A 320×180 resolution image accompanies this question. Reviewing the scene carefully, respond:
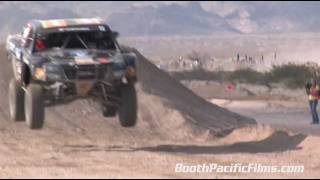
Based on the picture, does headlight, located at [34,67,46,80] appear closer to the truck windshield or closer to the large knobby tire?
the truck windshield

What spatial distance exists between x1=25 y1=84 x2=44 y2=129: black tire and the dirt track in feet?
2.47

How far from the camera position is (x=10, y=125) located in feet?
66.3

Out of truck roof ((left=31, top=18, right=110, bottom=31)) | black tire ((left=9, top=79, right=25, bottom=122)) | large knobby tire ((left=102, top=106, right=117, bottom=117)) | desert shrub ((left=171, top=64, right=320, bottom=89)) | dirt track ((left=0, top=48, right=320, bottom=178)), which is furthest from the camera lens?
desert shrub ((left=171, top=64, right=320, bottom=89))

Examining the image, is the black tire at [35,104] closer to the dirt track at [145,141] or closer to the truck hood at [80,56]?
the truck hood at [80,56]

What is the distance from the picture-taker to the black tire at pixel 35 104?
15.7 meters

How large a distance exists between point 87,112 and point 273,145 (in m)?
4.86

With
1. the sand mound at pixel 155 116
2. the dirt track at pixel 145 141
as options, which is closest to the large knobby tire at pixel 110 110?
the dirt track at pixel 145 141

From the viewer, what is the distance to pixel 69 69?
1535 cm

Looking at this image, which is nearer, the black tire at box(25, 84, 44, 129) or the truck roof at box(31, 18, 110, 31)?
the black tire at box(25, 84, 44, 129)

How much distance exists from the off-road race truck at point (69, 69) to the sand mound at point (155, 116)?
149 inches

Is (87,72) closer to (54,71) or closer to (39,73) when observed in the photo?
(54,71)

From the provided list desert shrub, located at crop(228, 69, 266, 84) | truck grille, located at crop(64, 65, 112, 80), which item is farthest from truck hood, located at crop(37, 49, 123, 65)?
desert shrub, located at crop(228, 69, 266, 84)

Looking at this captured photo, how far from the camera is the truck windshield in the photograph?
16188 millimetres

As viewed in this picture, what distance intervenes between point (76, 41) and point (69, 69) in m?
1.15
